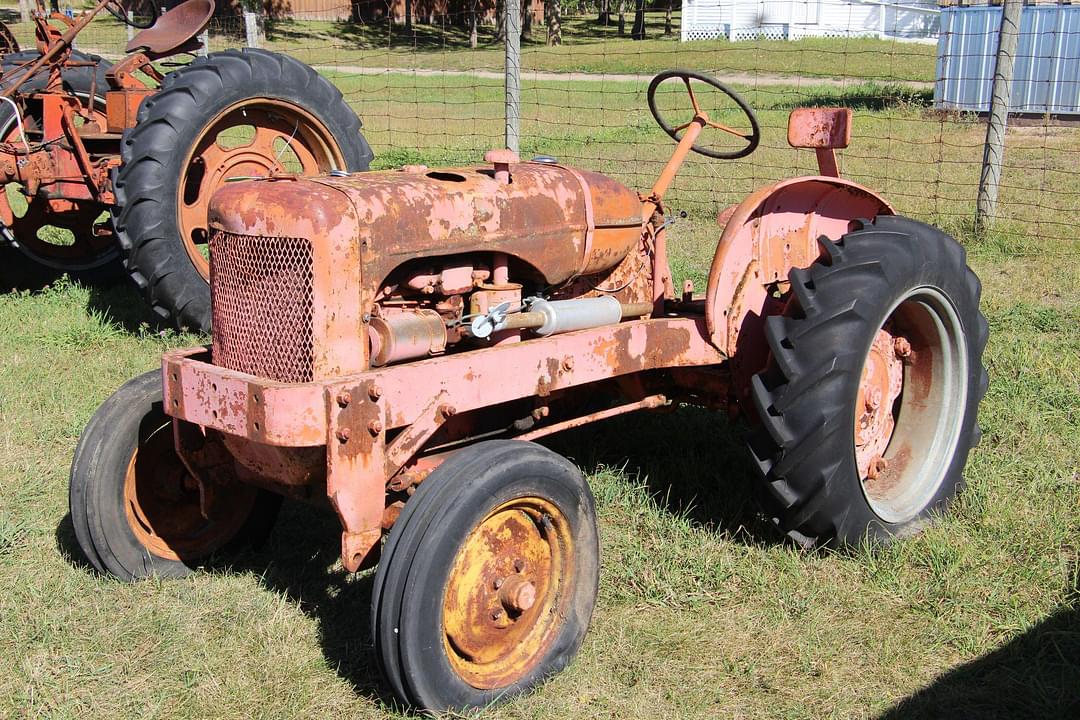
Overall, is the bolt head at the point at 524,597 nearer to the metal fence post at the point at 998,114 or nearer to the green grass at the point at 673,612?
the green grass at the point at 673,612

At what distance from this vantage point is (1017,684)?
122 inches

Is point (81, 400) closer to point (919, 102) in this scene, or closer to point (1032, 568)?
point (1032, 568)

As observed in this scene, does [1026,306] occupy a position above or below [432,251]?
below

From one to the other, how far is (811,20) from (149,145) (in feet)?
99.5

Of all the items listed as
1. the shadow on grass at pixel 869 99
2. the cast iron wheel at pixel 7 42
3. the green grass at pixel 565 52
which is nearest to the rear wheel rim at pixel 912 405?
the cast iron wheel at pixel 7 42

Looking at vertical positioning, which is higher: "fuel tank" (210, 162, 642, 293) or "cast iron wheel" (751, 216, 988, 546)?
"fuel tank" (210, 162, 642, 293)

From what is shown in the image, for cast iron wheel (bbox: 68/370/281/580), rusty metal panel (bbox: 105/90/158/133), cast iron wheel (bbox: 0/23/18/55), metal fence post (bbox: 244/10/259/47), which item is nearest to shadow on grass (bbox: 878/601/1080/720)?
cast iron wheel (bbox: 68/370/281/580)

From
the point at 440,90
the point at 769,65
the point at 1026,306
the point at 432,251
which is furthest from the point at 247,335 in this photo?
the point at 769,65

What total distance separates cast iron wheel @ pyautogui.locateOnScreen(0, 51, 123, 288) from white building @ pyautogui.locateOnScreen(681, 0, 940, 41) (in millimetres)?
27412

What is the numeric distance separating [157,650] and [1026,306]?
16.3 feet

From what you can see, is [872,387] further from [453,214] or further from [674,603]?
[453,214]

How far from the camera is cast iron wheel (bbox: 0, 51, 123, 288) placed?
7095 millimetres

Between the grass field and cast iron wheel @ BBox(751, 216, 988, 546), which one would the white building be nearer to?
the grass field

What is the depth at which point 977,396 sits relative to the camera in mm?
4023
